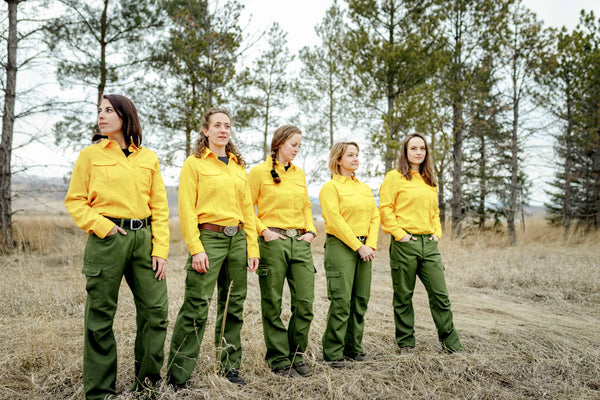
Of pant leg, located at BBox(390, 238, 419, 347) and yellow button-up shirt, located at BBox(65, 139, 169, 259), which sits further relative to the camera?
pant leg, located at BBox(390, 238, 419, 347)

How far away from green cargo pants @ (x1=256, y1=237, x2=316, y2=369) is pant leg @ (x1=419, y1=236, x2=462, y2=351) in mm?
1111

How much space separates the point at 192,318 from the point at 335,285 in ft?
3.91

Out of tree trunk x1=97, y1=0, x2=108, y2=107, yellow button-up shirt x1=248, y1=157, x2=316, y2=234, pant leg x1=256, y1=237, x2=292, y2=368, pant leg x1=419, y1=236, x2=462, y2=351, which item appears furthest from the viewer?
tree trunk x1=97, y1=0, x2=108, y2=107

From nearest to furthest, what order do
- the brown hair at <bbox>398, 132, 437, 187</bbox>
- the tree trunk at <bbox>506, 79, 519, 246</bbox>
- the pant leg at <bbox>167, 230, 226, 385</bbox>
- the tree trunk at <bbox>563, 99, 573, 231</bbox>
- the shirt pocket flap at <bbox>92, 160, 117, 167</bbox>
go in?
the shirt pocket flap at <bbox>92, 160, 117, 167</bbox>, the pant leg at <bbox>167, 230, 226, 385</bbox>, the brown hair at <bbox>398, 132, 437, 187</bbox>, the tree trunk at <bbox>506, 79, 519, 246</bbox>, the tree trunk at <bbox>563, 99, 573, 231</bbox>

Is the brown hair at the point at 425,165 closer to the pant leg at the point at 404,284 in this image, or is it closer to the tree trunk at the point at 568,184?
the pant leg at the point at 404,284

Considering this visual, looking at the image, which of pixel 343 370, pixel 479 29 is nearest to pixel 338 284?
pixel 343 370

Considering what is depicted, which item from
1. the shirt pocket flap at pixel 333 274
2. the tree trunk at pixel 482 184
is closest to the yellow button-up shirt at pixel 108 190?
the shirt pocket flap at pixel 333 274

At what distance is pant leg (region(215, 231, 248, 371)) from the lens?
9.66 feet

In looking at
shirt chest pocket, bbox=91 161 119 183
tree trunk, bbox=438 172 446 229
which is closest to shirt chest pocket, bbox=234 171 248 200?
shirt chest pocket, bbox=91 161 119 183

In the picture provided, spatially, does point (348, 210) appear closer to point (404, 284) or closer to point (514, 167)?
point (404, 284)

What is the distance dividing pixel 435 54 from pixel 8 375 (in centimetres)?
1148

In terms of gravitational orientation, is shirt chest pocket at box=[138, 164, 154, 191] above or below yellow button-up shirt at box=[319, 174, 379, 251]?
above

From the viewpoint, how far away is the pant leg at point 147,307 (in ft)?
8.52

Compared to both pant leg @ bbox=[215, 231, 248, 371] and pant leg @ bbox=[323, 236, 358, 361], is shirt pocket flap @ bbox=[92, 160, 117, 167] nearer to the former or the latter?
pant leg @ bbox=[215, 231, 248, 371]
